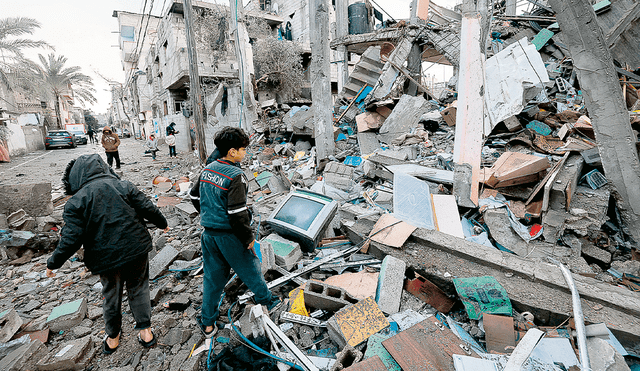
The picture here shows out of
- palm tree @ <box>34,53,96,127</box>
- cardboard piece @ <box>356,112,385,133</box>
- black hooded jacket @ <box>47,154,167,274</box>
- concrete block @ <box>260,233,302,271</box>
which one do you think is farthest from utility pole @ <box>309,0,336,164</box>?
palm tree @ <box>34,53,96,127</box>

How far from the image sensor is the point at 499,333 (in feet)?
6.98

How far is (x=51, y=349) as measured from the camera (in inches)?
98.4

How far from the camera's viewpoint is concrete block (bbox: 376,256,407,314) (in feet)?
8.31

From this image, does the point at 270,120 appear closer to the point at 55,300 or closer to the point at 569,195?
the point at 55,300

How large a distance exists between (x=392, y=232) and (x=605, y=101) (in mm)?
2858

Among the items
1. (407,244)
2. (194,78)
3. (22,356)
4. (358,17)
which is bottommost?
(22,356)

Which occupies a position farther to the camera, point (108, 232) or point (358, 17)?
point (358, 17)

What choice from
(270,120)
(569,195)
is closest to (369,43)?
(270,120)

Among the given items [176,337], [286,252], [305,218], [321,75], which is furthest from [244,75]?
[176,337]

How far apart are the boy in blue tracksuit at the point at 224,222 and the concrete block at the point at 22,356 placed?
124 cm

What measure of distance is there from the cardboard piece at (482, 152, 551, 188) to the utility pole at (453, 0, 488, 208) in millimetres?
408

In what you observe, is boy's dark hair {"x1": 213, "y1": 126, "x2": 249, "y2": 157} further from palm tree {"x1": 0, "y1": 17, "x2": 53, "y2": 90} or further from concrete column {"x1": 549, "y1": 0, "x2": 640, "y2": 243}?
palm tree {"x1": 0, "y1": 17, "x2": 53, "y2": 90}

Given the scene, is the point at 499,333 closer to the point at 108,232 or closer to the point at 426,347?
the point at 426,347

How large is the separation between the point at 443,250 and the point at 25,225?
612cm
